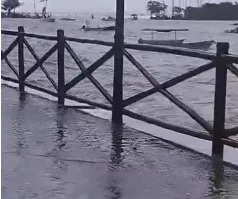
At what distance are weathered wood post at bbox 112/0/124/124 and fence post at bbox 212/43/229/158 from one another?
188 centimetres

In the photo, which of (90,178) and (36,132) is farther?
(36,132)

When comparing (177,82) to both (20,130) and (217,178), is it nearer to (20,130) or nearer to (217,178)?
(217,178)

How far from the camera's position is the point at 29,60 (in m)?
24.4

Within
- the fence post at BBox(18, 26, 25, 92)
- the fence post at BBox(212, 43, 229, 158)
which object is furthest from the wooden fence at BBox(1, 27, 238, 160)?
the fence post at BBox(18, 26, 25, 92)

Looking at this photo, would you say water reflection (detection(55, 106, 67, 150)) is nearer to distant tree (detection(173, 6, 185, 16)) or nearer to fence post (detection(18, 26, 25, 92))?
fence post (detection(18, 26, 25, 92))

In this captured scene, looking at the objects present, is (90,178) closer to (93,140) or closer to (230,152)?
(93,140)

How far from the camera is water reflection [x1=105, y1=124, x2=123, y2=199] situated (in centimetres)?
470

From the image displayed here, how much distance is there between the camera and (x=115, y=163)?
221 inches

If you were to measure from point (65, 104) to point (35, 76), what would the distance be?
888cm

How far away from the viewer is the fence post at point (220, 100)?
5914mm

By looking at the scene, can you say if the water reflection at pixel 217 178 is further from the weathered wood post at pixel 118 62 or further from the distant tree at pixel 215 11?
the distant tree at pixel 215 11

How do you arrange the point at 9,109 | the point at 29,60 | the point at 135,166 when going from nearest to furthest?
the point at 135,166
the point at 9,109
the point at 29,60

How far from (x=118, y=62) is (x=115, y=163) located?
2.27 meters

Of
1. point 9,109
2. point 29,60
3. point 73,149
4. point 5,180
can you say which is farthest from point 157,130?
point 29,60
